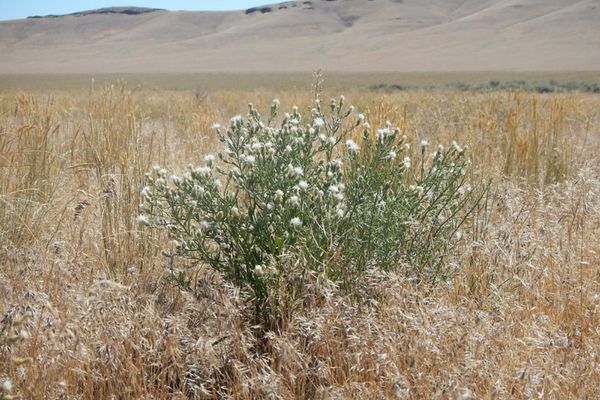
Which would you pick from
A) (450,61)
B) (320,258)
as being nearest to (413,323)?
(320,258)

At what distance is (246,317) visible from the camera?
2891 mm

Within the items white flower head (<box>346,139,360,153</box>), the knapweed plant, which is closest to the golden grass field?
the knapweed plant

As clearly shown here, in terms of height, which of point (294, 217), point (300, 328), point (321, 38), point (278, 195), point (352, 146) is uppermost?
point (321, 38)

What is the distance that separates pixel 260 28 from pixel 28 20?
57.1m

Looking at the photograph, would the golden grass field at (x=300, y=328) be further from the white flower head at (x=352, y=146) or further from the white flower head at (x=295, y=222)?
the white flower head at (x=352, y=146)

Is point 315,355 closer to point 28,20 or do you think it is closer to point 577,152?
point 577,152

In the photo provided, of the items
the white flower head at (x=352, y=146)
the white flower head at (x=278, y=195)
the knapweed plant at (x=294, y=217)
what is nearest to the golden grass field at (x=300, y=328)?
the knapweed plant at (x=294, y=217)

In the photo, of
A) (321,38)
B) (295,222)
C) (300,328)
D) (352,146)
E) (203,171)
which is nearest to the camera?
(300,328)

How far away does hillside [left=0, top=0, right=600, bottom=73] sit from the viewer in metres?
74.3

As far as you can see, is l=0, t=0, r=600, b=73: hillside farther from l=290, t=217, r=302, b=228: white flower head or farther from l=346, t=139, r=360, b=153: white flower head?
l=290, t=217, r=302, b=228: white flower head

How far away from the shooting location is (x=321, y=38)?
338ft

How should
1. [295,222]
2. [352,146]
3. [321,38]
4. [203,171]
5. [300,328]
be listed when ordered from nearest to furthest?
[300,328]
[295,222]
[203,171]
[352,146]
[321,38]

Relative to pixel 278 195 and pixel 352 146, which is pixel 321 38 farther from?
pixel 278 195

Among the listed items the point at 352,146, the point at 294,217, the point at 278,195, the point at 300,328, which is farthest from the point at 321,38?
the point at 300,328
